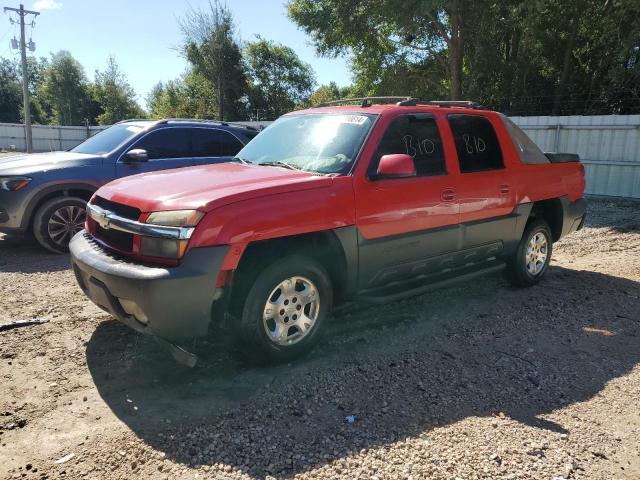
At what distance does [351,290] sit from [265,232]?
3.24 feet

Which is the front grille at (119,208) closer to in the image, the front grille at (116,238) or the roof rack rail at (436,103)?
the front grille at (116,238)

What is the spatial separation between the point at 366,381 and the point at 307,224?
1.20 meters

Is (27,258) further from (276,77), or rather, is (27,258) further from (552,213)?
(276,77)

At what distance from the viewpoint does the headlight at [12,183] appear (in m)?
6.43

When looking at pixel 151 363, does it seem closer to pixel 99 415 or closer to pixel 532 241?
pixel 99 415

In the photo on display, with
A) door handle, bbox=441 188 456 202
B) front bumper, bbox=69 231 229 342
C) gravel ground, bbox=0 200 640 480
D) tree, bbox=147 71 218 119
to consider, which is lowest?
gravel ground, bbox=0 200 640 480

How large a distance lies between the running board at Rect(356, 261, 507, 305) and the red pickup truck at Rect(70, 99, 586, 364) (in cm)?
1

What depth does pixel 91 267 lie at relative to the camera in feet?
11.4

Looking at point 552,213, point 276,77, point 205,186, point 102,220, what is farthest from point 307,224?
point 276,77

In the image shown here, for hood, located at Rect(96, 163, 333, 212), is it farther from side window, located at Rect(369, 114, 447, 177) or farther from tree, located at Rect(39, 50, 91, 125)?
tree, located at Rect(39, 50, 91, 125)

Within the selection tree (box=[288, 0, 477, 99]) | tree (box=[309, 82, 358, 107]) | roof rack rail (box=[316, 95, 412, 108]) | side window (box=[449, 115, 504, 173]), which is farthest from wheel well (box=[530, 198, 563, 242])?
tree (box=[309, 82, 358, 107])

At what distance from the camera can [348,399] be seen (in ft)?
11.0

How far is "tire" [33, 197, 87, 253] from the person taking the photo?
261 inches

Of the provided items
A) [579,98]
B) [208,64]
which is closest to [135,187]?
[579,98]
